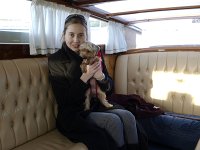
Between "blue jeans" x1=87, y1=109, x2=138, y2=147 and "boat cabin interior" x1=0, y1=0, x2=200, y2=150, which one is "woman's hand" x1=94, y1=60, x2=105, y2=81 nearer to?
"blue jeans" x1=87, y1=109, x2=138, y2=147

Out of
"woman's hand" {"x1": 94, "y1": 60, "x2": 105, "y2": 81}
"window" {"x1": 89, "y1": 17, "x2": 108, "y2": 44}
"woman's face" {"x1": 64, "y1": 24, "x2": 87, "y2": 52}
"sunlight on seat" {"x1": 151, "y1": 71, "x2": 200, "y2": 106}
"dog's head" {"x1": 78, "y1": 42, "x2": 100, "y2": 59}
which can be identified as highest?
"window" {"x1": 89, "y1": 17, "x2": 108, "y2": 44}

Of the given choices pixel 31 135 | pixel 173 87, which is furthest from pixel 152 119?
pixel 31 135

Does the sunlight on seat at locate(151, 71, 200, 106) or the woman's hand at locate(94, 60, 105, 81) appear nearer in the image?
the woman's hand at locate(94, 60, 105, 81)

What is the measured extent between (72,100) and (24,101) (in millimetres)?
365

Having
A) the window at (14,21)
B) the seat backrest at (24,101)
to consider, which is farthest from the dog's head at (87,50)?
the window at (14,21)

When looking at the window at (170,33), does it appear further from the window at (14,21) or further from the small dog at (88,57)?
the window at (14,21)

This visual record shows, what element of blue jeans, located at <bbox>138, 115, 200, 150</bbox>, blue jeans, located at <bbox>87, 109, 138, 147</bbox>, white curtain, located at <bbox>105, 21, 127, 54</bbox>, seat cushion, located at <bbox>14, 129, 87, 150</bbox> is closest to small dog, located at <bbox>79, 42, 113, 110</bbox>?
blue jeans, located at <bbox>87, 109, 138, 147</bbox>

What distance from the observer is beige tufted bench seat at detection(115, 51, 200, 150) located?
2.24 meters

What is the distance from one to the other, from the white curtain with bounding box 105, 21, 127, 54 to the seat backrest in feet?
3.71

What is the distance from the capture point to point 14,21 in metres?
1.93

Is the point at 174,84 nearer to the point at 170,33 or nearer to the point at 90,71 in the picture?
the point at 170,33

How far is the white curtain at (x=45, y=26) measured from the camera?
1888mm

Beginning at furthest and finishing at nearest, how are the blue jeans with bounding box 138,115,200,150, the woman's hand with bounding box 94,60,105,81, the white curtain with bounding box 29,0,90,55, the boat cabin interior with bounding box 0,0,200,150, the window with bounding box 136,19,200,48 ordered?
the window with bounding box 136,19,200,48, the blue jeans with bounding box 138,115,200,150, the white curtain with bounding box 29,0,90,55, the woman's hand with bounding box 94,60,105,81, the boat cabin interior with bounding box 0,0,200,150

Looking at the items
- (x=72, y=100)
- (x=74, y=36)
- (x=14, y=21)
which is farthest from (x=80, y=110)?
(x=14, y=21)
